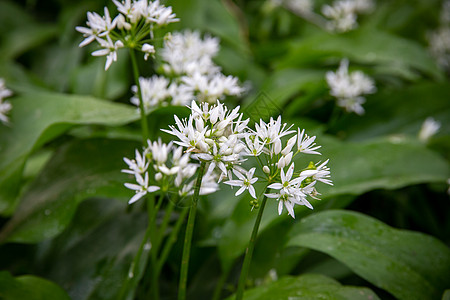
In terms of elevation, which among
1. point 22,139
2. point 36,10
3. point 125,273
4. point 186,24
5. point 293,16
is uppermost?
point 293,16

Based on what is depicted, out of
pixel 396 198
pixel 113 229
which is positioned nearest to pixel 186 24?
pixel 113 229

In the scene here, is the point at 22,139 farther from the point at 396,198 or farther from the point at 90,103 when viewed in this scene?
the point at 396,198

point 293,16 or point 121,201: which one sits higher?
point 293,16

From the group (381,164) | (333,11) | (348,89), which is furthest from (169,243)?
(333,11)

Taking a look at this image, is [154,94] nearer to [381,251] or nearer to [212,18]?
[381,251]

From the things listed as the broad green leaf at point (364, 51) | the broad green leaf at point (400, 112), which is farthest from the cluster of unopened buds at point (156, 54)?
the broad green leaf at point (400, 112)

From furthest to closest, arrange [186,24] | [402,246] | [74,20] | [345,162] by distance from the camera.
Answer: [74,20] < [186,24] < [345,162] < [402,246]
